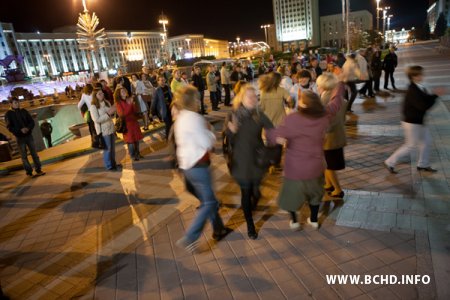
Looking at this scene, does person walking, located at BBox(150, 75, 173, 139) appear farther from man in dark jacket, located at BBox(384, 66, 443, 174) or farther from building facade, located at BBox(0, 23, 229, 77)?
building facade, located at BBox(0, 23, 229, 77)

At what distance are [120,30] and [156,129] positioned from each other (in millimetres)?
127913

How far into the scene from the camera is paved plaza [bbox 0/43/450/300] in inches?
125

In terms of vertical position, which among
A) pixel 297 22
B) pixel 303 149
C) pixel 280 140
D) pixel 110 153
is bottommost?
pixel 110 153

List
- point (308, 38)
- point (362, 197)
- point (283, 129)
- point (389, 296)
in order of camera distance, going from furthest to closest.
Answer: point (308, 38) → point (362, 197) → point (283, 129) → point (389, 296)

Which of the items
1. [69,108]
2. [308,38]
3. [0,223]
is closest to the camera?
[0,223]

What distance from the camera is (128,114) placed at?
7.64 m

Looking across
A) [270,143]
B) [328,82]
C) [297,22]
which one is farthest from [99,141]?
[297,22]

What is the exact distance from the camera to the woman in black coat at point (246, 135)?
3.53 meters

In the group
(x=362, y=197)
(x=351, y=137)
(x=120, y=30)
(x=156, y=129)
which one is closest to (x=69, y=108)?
(x=156, y=129)

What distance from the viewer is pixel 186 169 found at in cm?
353

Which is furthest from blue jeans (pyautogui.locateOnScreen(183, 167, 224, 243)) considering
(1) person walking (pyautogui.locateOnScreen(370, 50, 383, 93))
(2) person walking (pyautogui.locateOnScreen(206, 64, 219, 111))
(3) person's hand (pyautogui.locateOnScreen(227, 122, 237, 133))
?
(1) person walking (pyautogui.locateOnScreen(370, 50, 383, 93))

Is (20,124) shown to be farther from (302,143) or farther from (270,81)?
(302,143)

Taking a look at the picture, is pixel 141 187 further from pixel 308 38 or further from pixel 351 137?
pixel 308 38

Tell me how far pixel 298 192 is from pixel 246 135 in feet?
2.87
